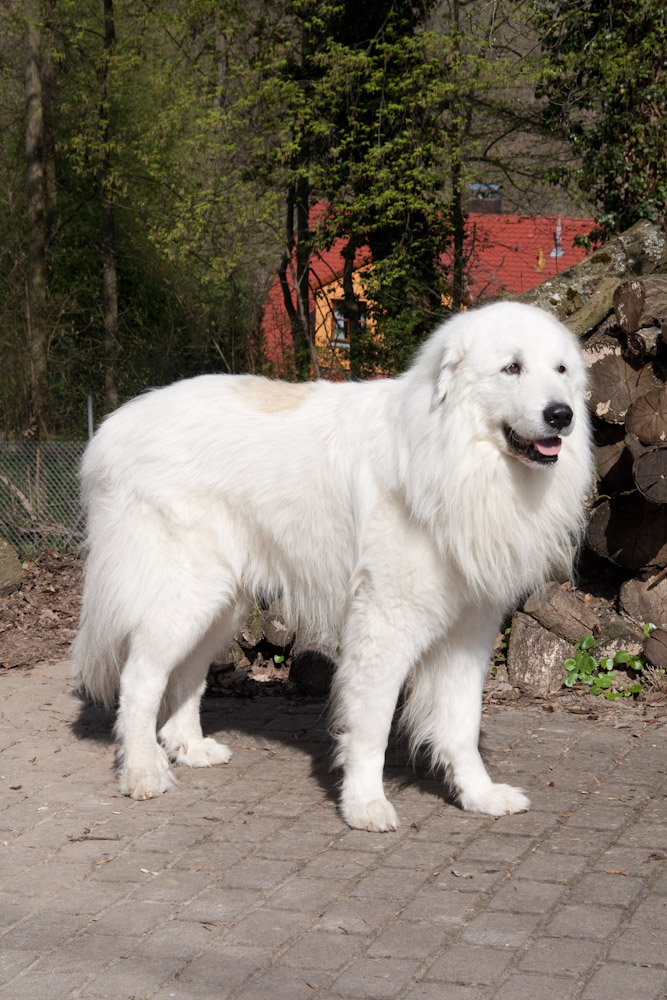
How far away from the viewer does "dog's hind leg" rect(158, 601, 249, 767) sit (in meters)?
4.74

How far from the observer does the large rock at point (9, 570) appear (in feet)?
25.6

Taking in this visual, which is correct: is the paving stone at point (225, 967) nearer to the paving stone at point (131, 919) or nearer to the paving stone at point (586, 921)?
the paving stone at point (131, 919)

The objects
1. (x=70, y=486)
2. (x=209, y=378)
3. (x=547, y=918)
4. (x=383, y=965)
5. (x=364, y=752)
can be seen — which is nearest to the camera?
(x=383, y=965)

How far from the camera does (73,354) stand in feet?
42.9

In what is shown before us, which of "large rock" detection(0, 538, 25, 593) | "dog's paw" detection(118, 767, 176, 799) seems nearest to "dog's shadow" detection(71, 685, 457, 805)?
"dog's paw" detection(118, 767, 176, 799)

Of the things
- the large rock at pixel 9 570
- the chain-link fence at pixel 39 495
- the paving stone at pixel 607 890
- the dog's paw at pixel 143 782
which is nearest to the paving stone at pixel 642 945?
the paving stone at pixel 607 890

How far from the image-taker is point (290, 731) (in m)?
5.27

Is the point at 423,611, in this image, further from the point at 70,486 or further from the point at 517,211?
the point at 517,211

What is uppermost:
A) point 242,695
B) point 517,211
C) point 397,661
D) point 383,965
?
point 517,211

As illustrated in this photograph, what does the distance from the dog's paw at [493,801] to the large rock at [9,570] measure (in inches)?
188

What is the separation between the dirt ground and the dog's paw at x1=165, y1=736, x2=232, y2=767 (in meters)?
1.15

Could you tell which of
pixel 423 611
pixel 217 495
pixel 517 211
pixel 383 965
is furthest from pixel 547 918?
pixel 517 211

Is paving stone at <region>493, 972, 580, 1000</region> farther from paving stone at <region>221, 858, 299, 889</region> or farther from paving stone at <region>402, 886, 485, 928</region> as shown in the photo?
paving stone at <region>221, 858, 299, 889</region>

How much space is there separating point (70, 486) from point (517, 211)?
8.00 m
